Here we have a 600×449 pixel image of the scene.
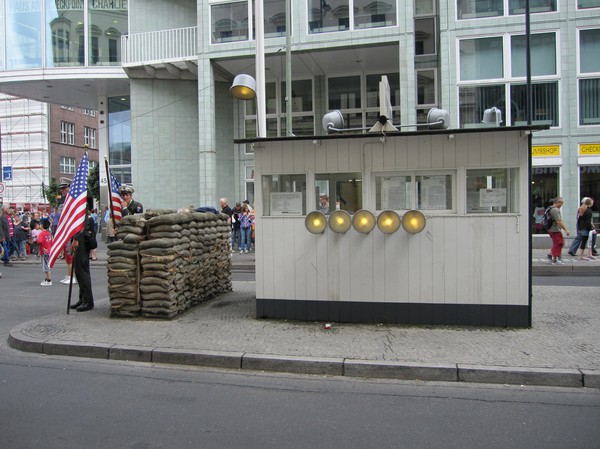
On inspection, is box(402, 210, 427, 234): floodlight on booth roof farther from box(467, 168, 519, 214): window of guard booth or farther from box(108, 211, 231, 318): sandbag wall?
box(108, 211, 231, 318): sandbag wall

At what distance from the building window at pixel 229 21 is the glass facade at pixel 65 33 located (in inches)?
245

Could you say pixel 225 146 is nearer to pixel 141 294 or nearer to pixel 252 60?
pixel 252 60

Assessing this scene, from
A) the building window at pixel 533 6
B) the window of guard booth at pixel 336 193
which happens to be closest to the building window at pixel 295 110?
the building window at pixel 533 6

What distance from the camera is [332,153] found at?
693 cm

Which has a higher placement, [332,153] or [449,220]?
[332,153]

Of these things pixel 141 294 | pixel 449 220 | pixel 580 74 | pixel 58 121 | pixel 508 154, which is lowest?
pixel 141 294

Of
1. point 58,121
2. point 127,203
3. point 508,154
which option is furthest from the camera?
point 58,121

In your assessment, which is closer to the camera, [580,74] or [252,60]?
[580,74]

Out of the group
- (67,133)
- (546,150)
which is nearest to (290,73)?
(546,150)

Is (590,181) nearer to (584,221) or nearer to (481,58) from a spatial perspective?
(584,221)

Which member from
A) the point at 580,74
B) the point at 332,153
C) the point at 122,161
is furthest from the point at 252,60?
the point at 332,153

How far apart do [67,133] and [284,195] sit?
5856 centimetres

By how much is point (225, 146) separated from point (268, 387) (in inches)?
748

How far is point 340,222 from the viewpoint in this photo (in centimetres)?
673
